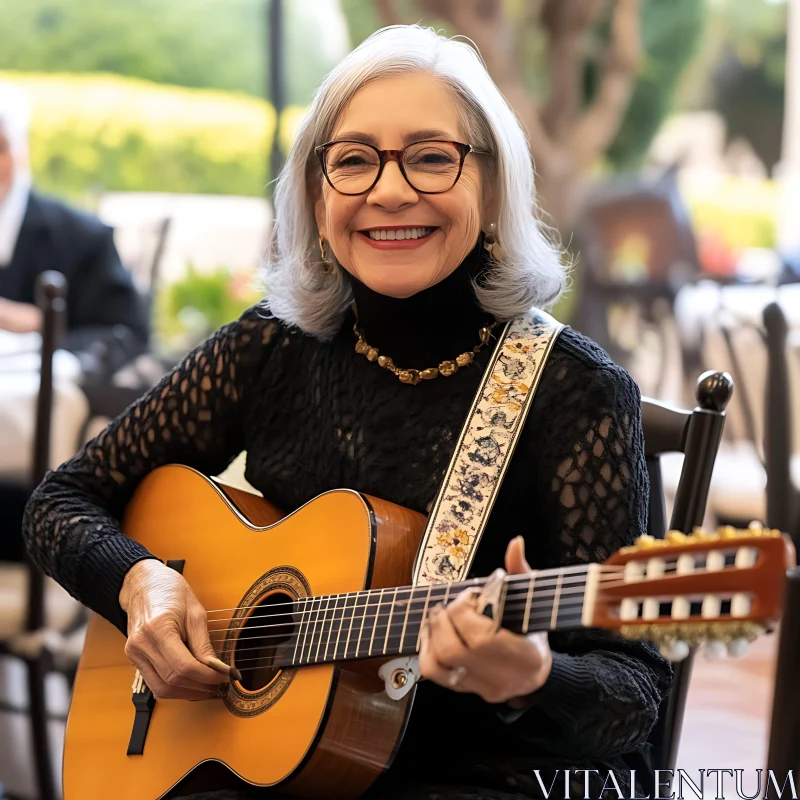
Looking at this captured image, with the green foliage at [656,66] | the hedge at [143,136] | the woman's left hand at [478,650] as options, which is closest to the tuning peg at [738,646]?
the woman's left hand at [478,650]

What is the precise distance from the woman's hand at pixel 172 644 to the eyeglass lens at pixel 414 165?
62 cm

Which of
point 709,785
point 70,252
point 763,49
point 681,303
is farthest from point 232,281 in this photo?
point 763,49

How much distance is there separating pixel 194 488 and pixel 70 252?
8.27 feet

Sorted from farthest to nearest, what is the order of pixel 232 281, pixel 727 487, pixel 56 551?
1. pixel 232 281
2. pixel 727 487
3. pixel 56 551

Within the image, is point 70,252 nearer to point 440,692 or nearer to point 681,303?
point 681,303

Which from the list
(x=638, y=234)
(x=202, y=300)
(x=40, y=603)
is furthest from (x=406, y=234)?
(x=638, y=234)

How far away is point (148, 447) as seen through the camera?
1816mm

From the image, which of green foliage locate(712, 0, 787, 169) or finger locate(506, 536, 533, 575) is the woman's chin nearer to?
finger locate(506, 536, 533, 575)

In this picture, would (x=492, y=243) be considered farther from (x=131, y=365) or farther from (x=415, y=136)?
(x=131, y=365)

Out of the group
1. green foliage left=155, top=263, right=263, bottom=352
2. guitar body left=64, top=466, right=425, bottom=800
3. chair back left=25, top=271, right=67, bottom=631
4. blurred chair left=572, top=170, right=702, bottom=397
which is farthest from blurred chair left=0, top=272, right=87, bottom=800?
blurred chair left=572, top=170, right=702, bottom=397

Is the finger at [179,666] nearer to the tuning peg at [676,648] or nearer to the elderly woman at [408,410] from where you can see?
the elderly woman at [408,410]

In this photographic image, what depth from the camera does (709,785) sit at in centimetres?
241

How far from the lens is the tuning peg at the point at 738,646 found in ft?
3.25

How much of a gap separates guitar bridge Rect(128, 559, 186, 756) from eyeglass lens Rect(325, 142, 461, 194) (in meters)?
0.77
